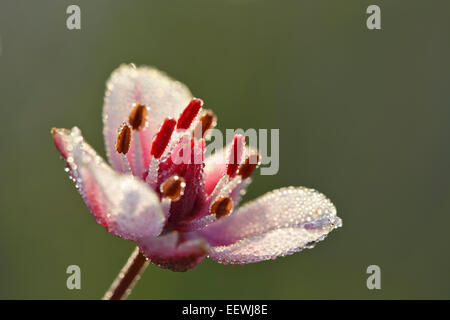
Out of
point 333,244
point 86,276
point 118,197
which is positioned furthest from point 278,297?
point 118,197

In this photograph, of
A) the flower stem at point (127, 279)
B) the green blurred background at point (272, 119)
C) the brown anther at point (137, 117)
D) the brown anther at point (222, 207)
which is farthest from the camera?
the green blurred background at point (272, 119)

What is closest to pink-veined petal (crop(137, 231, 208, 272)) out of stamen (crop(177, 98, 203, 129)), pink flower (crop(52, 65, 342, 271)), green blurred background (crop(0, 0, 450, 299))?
pink flower (crop(52, 65, 342, 271))

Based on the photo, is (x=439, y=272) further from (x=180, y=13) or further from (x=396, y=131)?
(x=180, y=13)

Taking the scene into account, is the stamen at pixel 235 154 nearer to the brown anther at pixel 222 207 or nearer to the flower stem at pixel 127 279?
the brown anther at pixel 222 207

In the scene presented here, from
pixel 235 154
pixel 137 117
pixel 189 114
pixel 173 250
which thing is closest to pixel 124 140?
pixel 137 117

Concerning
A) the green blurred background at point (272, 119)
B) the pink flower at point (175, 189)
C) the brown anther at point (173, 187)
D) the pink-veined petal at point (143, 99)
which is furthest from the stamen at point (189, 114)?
the green blurred background at point (272, 119)

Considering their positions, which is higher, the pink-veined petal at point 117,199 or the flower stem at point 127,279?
the pink-veined petal at point 117,199

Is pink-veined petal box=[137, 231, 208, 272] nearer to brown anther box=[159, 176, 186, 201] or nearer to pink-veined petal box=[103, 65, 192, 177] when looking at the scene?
brown anther box=[159, 176, 186, 201]
